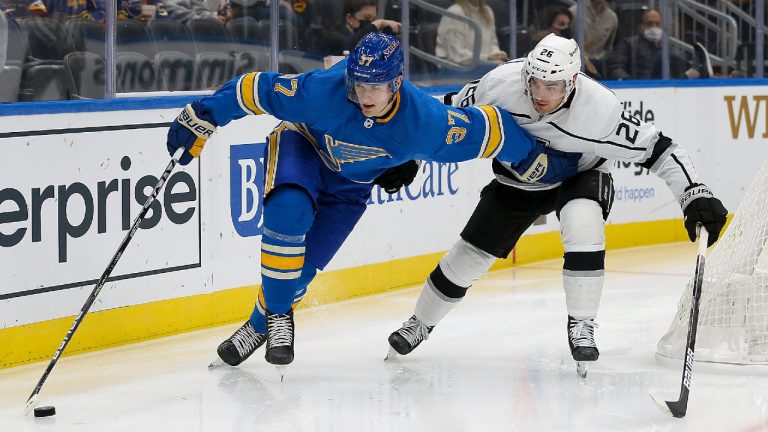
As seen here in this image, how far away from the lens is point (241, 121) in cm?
558

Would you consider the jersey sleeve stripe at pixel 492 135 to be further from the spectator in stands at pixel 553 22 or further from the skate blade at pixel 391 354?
Result: the spectator in stands at pixel 553 22

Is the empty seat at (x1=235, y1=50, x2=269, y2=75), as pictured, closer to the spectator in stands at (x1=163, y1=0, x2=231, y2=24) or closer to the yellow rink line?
the spectator in stands at (x1=163, y1=0, x2=231, y2=24)

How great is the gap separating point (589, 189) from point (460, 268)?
57cm

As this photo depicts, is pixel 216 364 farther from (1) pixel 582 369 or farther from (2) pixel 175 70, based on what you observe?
(2) pixel 175 70

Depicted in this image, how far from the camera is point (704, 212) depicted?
4.16m

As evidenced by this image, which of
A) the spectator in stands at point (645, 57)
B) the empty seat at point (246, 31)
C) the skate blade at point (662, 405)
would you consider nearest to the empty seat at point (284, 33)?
the empty seat at point (246, 31)

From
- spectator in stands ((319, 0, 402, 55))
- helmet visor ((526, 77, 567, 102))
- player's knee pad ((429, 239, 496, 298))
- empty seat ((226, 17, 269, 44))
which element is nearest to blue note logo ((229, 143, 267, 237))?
empty seat ((226, 17, 269, 44))

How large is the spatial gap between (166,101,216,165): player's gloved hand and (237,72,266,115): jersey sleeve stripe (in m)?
0.13

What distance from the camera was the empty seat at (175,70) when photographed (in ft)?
17.7

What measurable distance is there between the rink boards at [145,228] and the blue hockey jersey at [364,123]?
867 millimetres

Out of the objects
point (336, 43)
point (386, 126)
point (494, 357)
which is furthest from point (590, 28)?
point (386, 126)

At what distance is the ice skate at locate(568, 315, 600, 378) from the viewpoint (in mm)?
4285

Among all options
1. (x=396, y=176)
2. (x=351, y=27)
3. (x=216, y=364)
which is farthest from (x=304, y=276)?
(x=351, y=27)

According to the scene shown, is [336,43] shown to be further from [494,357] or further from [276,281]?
[276,281]
